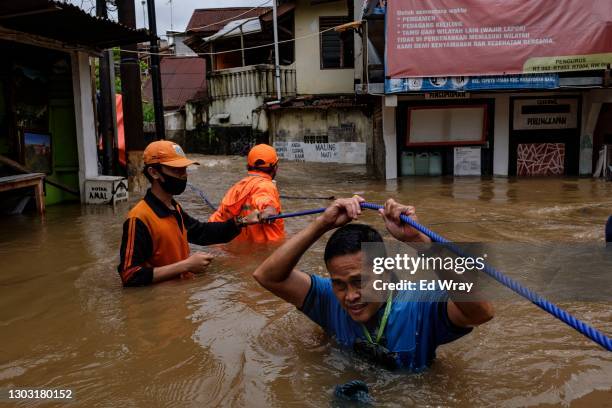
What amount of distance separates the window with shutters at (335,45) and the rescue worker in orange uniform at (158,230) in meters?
17.6

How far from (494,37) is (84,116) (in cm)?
867

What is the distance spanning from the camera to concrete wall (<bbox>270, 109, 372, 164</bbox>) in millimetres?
19516

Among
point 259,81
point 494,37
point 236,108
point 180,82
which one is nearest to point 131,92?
point 494,37

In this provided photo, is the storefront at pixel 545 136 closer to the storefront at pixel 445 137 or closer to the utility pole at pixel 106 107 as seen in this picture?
the storefront at pixel 445 137

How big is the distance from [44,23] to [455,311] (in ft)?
25.9

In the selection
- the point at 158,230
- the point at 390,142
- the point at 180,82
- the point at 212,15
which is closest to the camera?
the point at 158,230

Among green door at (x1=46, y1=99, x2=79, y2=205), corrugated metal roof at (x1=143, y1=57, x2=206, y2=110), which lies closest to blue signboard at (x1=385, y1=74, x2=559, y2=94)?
green door at (x1=46, y1=99, x2=79, y2=205)

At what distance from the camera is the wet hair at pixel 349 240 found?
2598 mm

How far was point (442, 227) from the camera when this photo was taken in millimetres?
8055

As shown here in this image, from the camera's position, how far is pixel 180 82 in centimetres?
2942

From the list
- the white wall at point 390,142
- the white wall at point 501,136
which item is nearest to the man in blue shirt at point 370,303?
the white wall at point 390,142

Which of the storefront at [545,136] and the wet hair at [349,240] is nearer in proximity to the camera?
the wet hair at [349,240]

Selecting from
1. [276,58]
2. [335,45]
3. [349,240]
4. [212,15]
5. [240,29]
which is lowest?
[349,240]

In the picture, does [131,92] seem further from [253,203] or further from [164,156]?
[164,156]
